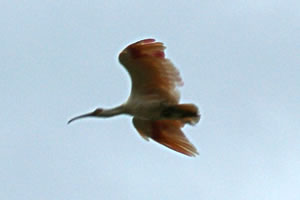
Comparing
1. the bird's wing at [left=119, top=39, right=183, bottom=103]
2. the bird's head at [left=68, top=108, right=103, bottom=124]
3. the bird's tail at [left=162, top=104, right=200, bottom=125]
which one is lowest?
the bird's tail at [left=162, top=104, right=200, bottom=125]

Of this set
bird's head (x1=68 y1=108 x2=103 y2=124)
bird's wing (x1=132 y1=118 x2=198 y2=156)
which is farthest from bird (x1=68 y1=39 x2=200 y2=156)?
bird's head (x1=68 y1=108 x2=103 y2=124)

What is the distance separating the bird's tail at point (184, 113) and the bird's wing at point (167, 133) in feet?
3.52

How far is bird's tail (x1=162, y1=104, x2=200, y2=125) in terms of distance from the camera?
A: 1232 inches

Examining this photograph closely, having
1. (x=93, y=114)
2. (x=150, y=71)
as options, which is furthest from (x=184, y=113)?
(x=93, y=114)

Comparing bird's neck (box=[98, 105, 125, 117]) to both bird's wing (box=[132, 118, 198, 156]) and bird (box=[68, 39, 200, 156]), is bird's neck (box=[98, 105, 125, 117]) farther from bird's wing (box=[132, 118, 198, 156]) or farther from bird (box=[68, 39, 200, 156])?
bird's wing (box=[132, 118, 198, 156])

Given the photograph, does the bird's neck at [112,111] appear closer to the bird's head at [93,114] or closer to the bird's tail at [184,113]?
the bird's head at [93,114]

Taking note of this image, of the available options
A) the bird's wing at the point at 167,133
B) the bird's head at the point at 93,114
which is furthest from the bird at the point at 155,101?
the bird's head at the point at 93,114

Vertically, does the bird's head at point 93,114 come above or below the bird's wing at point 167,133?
above

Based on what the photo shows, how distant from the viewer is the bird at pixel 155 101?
31656 millimetres

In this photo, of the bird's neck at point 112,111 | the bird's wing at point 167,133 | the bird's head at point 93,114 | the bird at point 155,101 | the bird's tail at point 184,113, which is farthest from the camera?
the bird's head at point 93,114

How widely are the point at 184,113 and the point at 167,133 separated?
72.6 inches

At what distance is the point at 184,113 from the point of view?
31.4 meters

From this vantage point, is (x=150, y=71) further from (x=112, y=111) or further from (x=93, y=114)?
(x=93, y=114)

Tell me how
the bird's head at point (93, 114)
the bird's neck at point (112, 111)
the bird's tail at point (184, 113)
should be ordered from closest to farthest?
the bird's tail at point (184, 113) < the bird's neck at point (112, 111) < the bird's head at point (93, 114)
